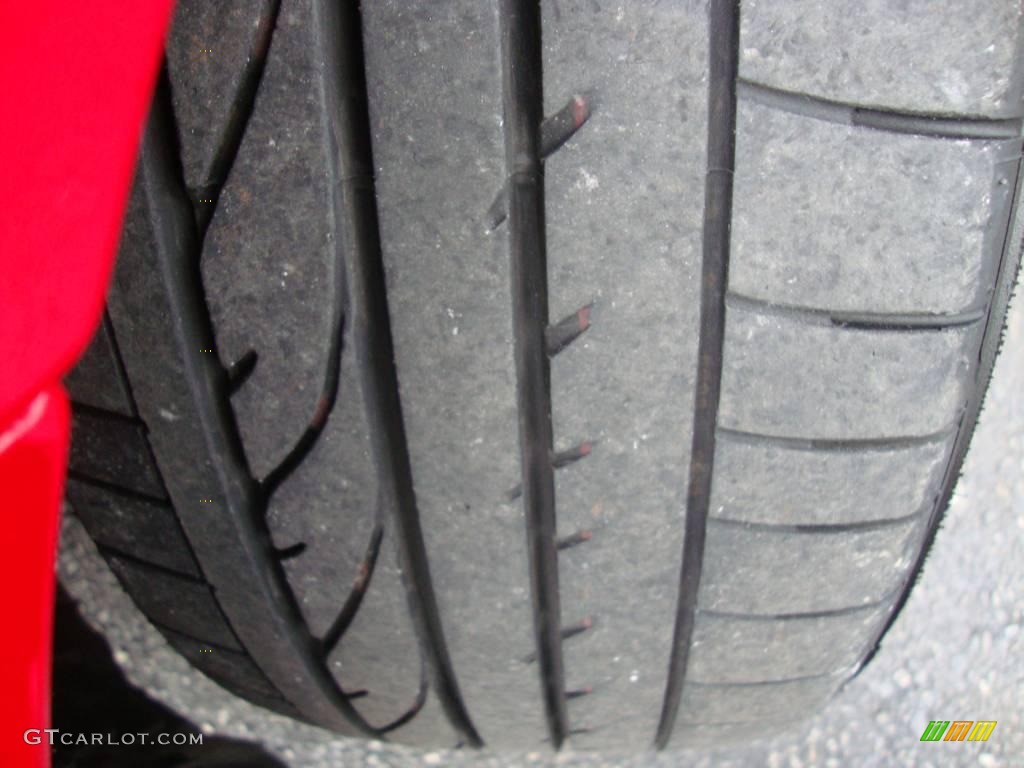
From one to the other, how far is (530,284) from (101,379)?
0.78 feet

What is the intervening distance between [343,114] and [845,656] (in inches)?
19.2

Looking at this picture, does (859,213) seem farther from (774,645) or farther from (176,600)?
(176,600)

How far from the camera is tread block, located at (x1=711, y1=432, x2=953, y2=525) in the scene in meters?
0.54

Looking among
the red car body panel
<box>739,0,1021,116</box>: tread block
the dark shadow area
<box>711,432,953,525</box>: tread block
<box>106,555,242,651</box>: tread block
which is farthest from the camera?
the dark shadow area

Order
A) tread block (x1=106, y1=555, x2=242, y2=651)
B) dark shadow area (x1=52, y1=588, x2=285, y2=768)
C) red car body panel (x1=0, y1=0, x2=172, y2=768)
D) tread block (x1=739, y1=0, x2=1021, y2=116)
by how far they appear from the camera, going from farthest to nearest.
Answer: dark shadow area (x1=52, y1=588, x2=285, y2=768)
tread block (x1=106, y1=555, x2=242, y2=651)
tread block (x1=739, y1=0, x2=1021, y2=116)
red car body panel (x1=0, y1=0, x2=172, y2=768)

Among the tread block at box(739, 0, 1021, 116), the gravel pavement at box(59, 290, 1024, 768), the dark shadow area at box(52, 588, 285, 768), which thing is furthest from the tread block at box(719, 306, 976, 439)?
the dark shadow area at box(52, 588, 285, 768)

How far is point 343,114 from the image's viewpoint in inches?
17.8

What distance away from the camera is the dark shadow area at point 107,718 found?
853mm

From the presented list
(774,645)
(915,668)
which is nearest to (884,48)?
(774,645)

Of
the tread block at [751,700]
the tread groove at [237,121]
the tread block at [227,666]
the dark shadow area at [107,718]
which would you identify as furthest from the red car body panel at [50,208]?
the dark shadow area at [107,718]

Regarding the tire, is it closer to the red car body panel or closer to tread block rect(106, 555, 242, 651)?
tread block rect(106, 555, 242, 651)

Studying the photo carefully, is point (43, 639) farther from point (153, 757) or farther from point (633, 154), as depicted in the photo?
point (153, 757)

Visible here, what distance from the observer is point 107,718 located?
875mm

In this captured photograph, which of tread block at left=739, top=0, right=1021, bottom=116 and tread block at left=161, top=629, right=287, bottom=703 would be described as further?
tread block at left=161, top=629, right=287, bottom=703
